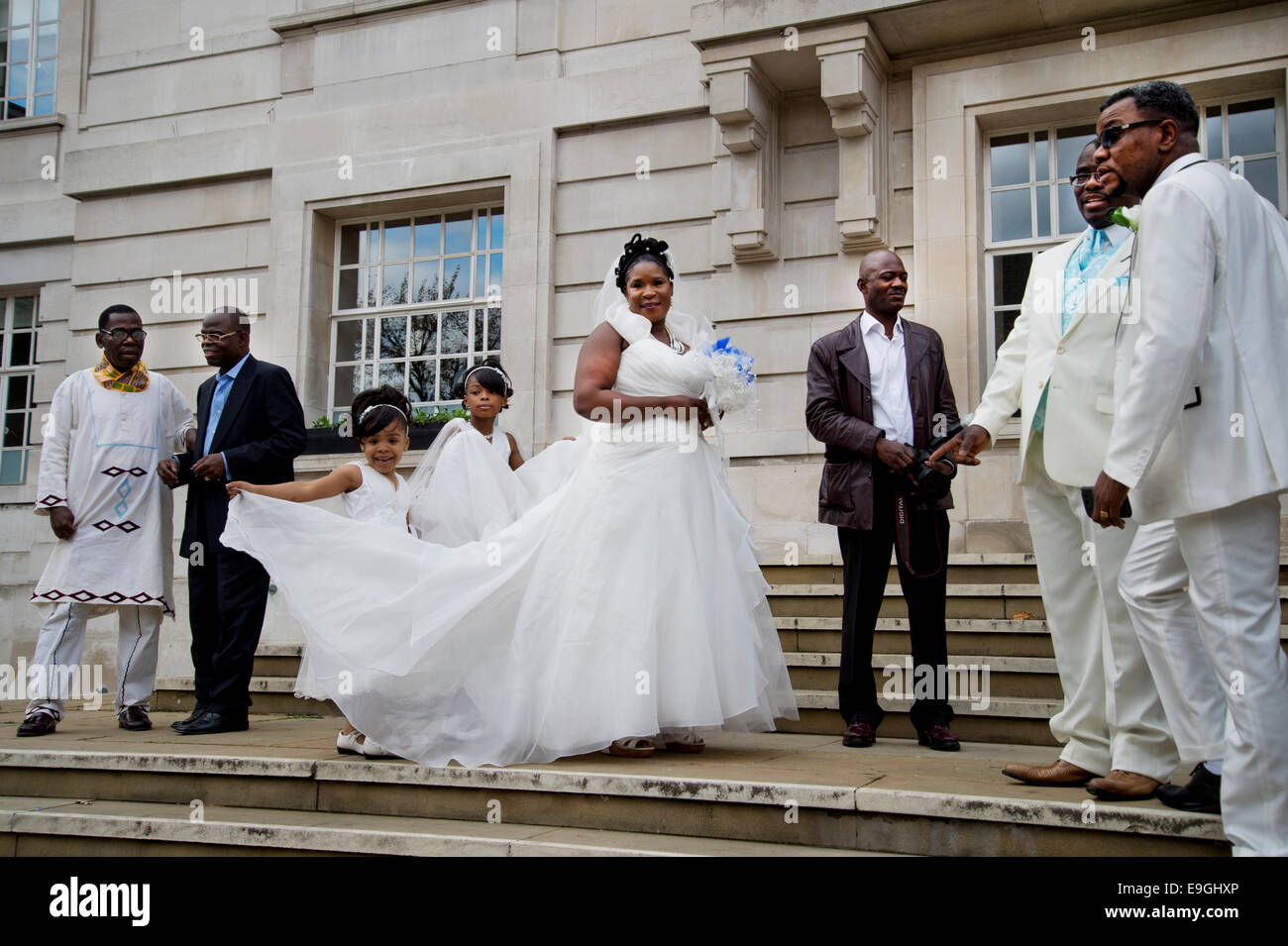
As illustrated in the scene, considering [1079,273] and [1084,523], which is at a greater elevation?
[1079,273]

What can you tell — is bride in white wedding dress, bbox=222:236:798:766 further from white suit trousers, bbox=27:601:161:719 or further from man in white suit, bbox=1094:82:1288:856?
man in white suit, bbox=1094:82:1288:856

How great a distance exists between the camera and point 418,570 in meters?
4.91

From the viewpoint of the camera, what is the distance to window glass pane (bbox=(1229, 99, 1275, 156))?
8469 mm

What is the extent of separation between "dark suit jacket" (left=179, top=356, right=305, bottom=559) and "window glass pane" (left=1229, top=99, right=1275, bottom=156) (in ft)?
23.6

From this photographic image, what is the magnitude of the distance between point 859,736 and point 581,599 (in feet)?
4.88

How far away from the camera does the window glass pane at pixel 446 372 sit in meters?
11.0

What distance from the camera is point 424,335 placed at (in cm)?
1128

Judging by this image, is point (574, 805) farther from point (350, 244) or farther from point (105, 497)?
point (350, 244)

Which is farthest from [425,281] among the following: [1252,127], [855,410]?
[1252,127]

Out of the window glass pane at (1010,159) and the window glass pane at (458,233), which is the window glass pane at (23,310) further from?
the window glass pane at (1010,159)

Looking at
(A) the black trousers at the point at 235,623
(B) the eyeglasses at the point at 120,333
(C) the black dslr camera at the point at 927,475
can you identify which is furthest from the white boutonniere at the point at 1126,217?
(B) the eyeglasses at the point at 120,333

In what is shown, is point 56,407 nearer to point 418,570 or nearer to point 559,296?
point 418,570

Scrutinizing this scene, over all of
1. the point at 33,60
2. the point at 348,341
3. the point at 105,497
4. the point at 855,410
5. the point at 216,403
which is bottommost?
the point at 105,497
